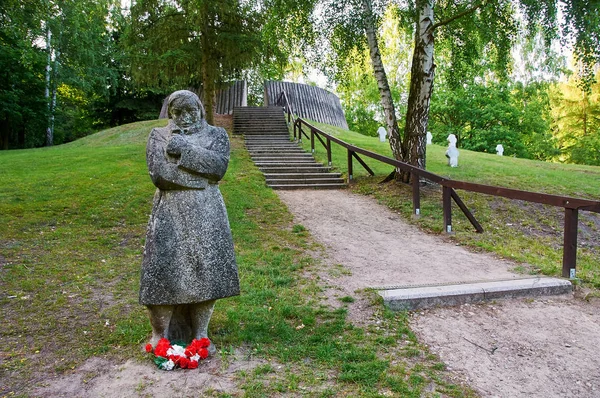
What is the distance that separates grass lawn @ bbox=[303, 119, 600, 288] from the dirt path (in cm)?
64

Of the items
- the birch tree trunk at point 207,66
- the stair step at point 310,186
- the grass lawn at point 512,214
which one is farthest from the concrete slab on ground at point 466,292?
the birch tree trunk at point 207,66

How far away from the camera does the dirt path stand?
11.4 ft

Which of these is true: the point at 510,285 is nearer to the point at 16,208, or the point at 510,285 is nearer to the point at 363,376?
the point at 363,376

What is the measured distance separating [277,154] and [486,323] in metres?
11.4

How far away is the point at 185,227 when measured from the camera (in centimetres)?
347

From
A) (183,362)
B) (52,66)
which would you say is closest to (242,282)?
(183,362)

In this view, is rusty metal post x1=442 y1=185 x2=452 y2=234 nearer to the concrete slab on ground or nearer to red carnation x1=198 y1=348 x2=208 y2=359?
the concrete slab on ground

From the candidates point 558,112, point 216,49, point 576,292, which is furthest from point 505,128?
point 576,292

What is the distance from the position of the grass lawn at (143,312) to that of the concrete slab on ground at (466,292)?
23cm

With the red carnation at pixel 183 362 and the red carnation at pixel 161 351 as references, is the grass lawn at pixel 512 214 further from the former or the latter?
the red carnation at pixel 161 351

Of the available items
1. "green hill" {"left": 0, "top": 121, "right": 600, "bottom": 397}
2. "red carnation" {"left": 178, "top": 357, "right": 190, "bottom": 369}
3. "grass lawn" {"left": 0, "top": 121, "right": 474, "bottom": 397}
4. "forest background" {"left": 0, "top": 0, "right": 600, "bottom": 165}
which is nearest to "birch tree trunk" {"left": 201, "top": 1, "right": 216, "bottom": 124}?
"forest background" {"left": 0, "top": 0, "right": 600, "bottom": 165}

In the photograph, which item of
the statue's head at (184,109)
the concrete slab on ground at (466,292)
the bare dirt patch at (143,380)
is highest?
the statue's head at (184,109)

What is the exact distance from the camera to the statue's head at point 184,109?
11.7 feet

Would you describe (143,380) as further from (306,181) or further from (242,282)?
(306,181)
